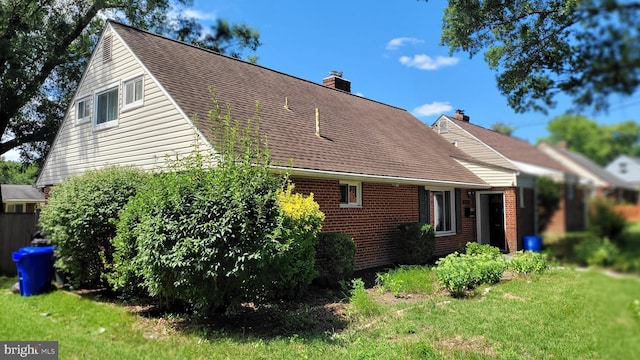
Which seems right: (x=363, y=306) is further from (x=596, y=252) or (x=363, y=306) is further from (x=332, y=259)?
(x=596, y=252)

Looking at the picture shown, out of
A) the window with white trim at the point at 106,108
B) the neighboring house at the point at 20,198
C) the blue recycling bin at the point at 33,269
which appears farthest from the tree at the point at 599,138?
the neighboring house at the point at 20,198

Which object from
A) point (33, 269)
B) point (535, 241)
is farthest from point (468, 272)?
point (33, 269)

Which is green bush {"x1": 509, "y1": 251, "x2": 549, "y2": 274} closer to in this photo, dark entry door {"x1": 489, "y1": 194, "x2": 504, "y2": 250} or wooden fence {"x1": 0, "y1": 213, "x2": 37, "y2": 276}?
dark entry door {"x1": 489, "y1": 194, "x2": 504, "y2": 250}

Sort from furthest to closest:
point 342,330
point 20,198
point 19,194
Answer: point 19,194, point 20,198, point 342,330

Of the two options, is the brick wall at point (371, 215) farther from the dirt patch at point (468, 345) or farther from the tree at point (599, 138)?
the tree at point (599, 138)

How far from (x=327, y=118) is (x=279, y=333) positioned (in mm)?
8725

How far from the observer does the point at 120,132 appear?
39.2ft

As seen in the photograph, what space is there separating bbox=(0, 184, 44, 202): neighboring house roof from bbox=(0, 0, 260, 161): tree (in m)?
17.1

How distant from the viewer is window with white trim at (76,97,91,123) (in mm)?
13341

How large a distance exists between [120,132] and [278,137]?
4764 mm

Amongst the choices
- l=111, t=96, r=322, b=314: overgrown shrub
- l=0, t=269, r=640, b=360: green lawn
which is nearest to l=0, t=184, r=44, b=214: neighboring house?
l=0, t=269, r=640, b=360: green lawn

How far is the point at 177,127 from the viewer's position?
9992 millimetres

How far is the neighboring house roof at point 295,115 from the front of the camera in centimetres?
1034

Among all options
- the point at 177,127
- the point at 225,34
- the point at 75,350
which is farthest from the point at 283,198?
the point at 225,34
